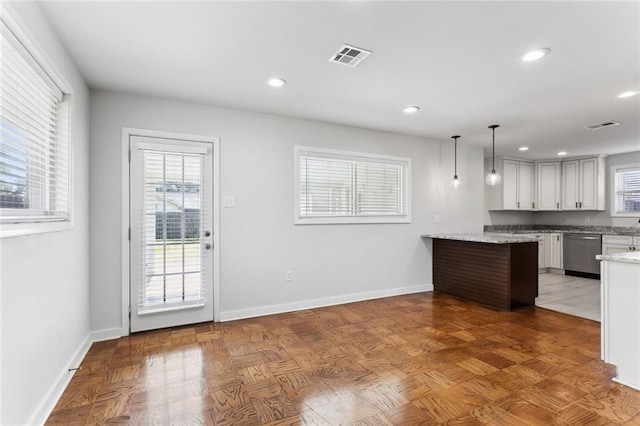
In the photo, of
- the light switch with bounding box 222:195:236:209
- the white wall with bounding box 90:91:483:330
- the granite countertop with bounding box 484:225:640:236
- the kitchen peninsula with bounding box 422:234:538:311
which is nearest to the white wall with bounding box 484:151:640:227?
the granite countertop with bounding box 484:225:640:236

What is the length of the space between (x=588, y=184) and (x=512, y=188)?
1.40 metres

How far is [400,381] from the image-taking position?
7.66ft

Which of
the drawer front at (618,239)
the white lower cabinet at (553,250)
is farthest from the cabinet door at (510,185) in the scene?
the drawer front at (618,239)

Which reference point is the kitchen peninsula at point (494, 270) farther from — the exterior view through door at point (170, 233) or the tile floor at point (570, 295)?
the exterior view through door at point (170, 233)

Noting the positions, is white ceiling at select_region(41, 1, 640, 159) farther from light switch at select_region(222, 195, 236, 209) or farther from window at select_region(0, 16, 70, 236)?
light switch at select_region(222, 195, 236, 209)

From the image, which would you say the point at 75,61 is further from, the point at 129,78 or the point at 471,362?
the point at 471,362

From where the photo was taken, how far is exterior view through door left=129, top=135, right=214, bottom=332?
3.29 meters

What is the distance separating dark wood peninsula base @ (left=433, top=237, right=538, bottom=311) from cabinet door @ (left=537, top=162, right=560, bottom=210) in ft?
11.0

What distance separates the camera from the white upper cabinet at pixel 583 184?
6.34 meters

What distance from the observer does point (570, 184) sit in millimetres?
6703

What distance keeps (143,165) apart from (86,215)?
705 millimetres

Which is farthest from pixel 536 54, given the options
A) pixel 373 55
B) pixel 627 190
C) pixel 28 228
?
pixel 627 190

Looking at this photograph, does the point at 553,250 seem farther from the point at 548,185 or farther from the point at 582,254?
the point at 548,185

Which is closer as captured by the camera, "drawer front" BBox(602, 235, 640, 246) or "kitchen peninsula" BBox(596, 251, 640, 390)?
"kitchen peninsula" BBox(596, 251, 640, 390)
